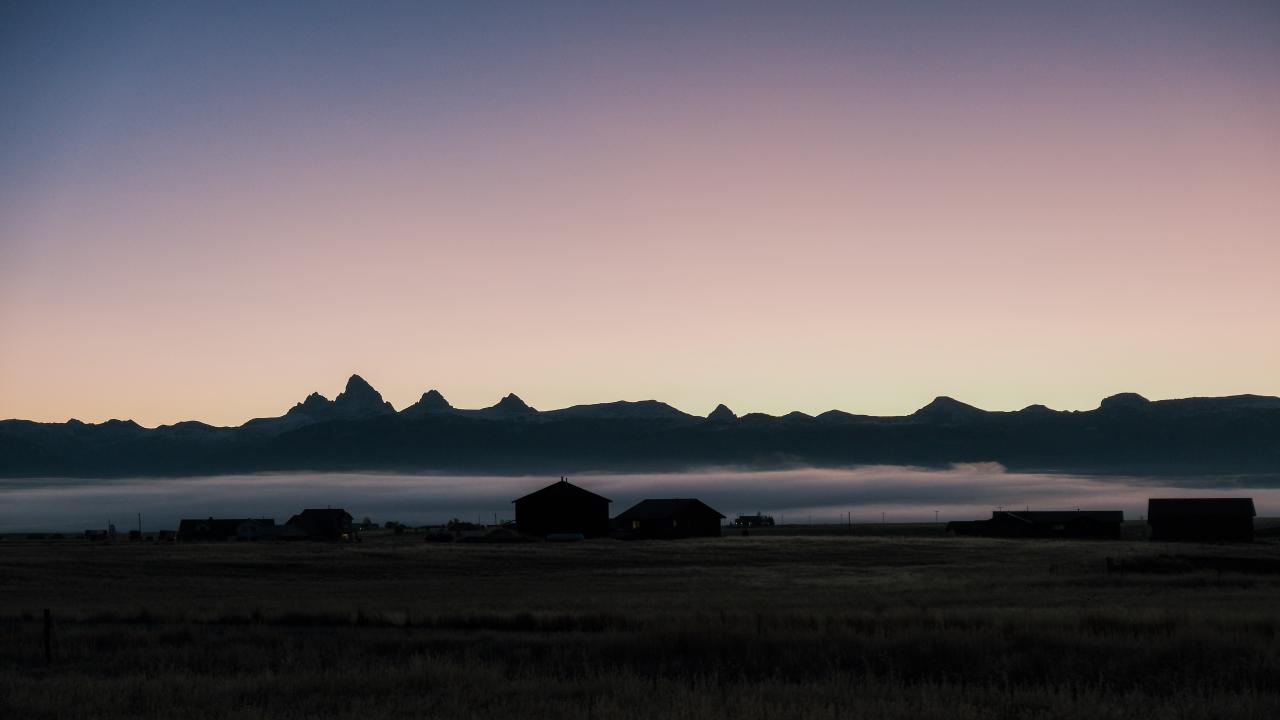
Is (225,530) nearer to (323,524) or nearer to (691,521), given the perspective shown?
(323,524)

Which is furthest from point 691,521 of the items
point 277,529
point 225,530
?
point 225,530

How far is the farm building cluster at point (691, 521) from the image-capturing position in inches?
4520

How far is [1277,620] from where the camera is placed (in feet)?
95.5

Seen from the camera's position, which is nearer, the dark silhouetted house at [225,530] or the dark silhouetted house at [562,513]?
the dark silhouetted house at [562,513]

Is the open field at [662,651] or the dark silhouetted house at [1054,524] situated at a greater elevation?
the open field at [662,651]

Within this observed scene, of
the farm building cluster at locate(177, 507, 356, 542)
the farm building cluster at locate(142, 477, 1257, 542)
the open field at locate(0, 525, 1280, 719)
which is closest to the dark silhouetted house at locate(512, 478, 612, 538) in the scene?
the farm building cluster at locate(142, 477, 1257, 542)

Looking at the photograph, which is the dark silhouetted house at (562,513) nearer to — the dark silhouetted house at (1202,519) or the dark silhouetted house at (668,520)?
the dark silhouetted house at (668,520)

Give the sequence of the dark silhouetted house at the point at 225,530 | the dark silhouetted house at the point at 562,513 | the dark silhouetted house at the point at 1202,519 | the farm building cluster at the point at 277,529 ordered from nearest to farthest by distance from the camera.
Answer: the dark silhouetted house at the point at 1202,519
the dark silhouetted house at the point at 562,513
the farm building cluster at the point at 277,529
the dark silhouetted house at the point at 225,530

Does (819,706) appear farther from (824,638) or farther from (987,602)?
(987,602)

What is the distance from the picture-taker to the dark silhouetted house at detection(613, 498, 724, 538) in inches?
4870

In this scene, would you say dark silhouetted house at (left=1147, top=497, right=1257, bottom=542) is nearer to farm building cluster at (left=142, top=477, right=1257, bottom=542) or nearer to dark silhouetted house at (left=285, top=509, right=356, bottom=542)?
farm building cluster at (left=142, top=477, right=1257, bottom=542)

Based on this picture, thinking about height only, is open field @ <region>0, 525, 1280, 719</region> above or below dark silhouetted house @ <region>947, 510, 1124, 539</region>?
above

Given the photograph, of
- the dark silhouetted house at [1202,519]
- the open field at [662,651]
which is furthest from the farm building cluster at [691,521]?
the open field at [662,651]

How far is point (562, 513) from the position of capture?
124 metres
